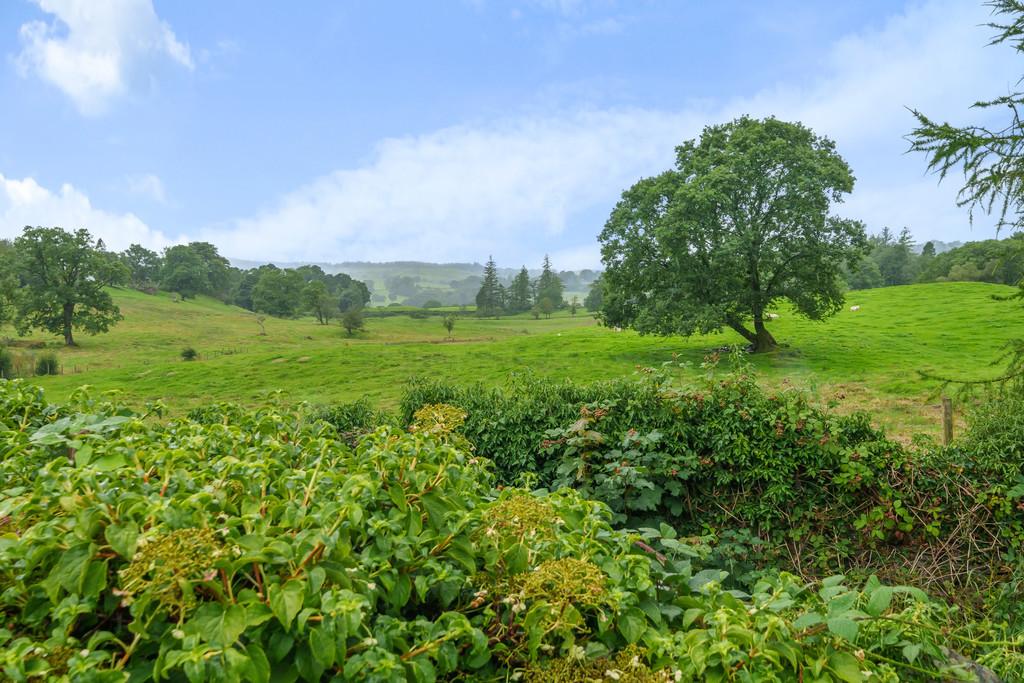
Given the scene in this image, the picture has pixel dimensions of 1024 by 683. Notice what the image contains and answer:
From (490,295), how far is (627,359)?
80.5 metres

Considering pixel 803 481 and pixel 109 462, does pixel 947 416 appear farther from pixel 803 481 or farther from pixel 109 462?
pixel 109 462

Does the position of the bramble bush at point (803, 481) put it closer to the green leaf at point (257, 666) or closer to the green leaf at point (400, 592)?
the green leaf at point (400, 592)

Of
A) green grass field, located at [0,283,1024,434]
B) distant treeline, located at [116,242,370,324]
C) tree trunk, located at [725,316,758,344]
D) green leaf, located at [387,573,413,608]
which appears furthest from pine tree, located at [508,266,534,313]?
green leaf, located at [387,573,413,608]

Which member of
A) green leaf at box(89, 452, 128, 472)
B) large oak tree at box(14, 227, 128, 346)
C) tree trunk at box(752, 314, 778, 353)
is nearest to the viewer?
green leaf at box(89, 452, 128, 472)

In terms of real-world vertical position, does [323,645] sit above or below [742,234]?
below

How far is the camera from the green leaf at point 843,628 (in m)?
2.01

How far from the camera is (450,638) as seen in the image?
179 centimetres

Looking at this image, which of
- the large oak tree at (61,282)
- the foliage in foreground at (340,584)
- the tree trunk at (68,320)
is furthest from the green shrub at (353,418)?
the tree trunk at (68,320)

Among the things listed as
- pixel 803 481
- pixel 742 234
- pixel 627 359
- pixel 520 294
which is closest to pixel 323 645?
pixel 803 481

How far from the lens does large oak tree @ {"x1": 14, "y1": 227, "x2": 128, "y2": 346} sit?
48.3 metres

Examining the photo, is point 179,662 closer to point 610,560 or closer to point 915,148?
point 610,560

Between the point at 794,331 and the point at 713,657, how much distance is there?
37125mm

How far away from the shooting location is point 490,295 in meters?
108

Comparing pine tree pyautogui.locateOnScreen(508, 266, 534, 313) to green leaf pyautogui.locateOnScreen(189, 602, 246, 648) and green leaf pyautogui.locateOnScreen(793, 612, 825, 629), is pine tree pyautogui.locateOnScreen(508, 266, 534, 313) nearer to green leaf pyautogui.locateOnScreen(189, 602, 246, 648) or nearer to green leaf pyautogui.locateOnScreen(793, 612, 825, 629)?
green leaf pyautogui.locateOnScreen(793, 612, 825, 629)
